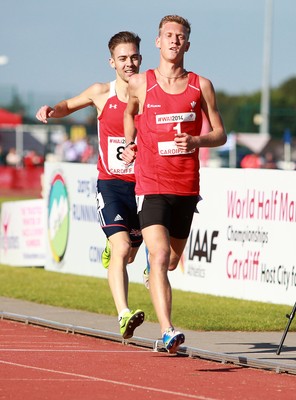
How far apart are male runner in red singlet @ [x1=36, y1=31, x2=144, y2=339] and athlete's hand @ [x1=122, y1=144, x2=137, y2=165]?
801mm

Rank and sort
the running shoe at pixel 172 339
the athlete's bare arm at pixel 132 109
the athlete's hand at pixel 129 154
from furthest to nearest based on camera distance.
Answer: the athlete's hand at pixel 129 154 → the athlete's bare arm at pixel 132 109 → the running shoe at pixel 172 339

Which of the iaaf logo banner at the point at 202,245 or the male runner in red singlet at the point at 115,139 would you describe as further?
the iaaf logo banner at the point at 202,245

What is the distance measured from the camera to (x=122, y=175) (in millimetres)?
10703

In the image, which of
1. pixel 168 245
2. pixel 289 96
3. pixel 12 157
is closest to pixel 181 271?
pixel 168 245

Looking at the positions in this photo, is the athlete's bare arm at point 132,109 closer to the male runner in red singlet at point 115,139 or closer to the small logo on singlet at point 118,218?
the male runner in red singlet at point 115,139

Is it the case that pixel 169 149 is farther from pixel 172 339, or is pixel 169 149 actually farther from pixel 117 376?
pixel 117 376

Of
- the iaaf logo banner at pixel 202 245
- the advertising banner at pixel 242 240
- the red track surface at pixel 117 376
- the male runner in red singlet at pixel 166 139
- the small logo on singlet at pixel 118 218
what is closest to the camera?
the red track surface at pixel 117 376

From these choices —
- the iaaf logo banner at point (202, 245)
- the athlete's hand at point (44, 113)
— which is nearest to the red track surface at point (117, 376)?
the athlete's hand at point (44, 113)

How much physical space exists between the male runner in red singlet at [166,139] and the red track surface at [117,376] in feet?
1.73

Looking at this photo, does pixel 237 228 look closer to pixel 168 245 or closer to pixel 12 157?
pixel 168 245

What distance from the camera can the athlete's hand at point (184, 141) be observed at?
9.06 m

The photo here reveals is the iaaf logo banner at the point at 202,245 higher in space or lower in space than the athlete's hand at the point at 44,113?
lower

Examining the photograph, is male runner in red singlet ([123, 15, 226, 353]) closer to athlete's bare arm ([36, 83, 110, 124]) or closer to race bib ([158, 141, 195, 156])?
race bib ([158, 141, 195, 156])

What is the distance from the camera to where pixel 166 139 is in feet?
30.5
